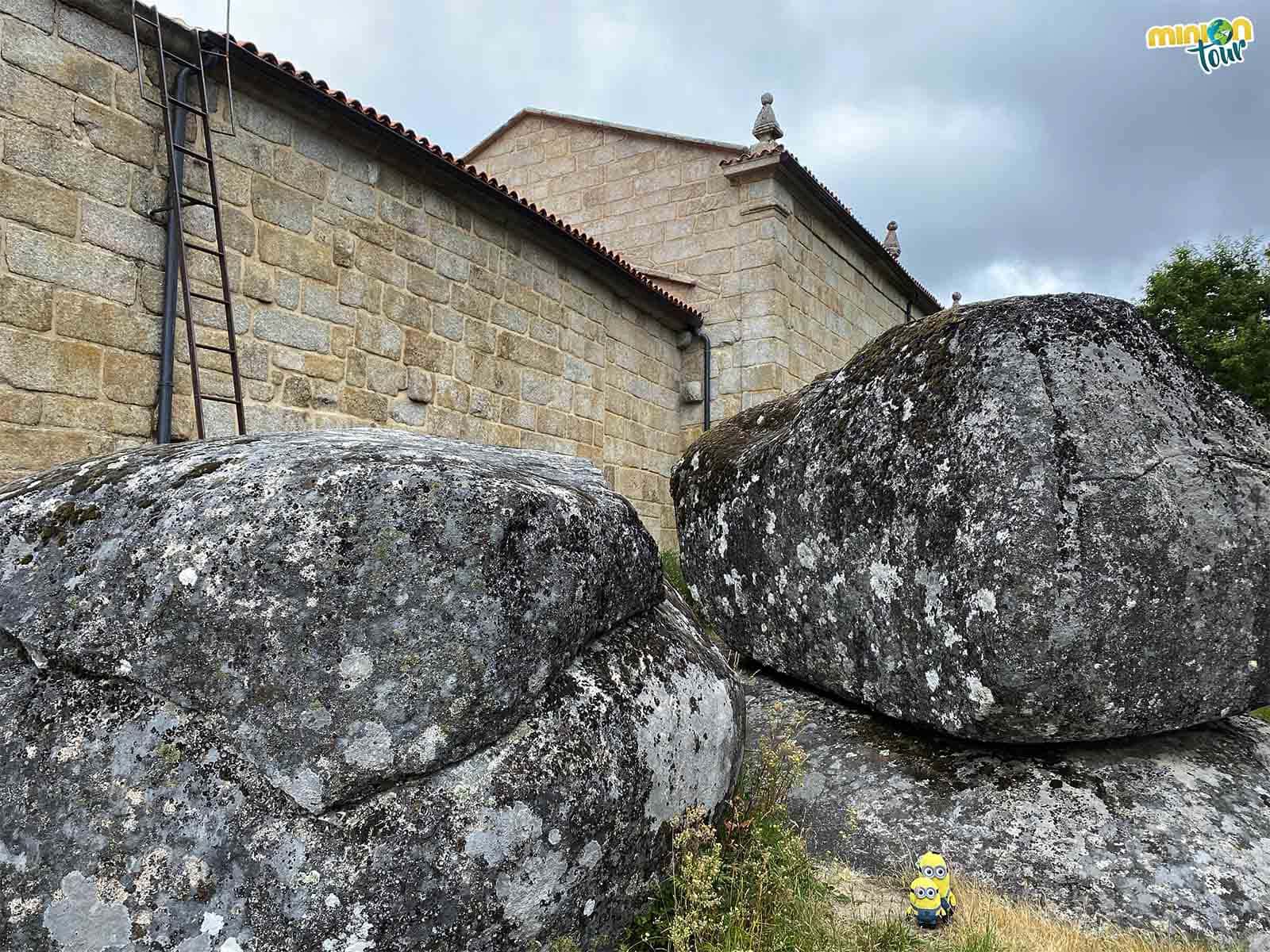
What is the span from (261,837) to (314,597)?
425 millimetres

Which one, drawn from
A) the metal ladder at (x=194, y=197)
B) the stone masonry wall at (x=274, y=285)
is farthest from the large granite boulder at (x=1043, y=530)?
the stone masonry wall at (x=274, y=285)

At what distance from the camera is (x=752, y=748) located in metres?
3.12

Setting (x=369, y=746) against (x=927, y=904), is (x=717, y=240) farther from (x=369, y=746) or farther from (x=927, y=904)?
(x=369, y=746)

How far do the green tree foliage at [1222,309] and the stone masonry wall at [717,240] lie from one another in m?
10.2

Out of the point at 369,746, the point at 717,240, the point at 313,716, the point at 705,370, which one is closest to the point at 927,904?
the point at 369,746

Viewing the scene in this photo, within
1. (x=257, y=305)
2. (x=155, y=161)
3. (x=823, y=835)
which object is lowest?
(x=823, y=835)

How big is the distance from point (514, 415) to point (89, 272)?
3836 mm

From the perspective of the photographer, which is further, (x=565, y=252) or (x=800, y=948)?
(x=565, y=252)

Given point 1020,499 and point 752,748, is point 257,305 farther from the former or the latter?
point 1020,499

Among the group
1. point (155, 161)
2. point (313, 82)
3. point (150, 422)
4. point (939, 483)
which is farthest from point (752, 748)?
point (313, 82)

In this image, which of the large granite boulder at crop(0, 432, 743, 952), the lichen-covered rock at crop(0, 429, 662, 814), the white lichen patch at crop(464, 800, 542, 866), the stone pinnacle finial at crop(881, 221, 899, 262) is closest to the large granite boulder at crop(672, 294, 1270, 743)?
the large granite boulder at crop(0, 432, 743, 952)

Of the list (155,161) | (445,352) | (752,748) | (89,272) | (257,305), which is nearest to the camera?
(752,748)

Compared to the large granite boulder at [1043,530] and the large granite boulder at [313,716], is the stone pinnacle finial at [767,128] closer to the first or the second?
the large granite boulder at [1043,530]

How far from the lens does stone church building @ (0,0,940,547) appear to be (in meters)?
5.04
